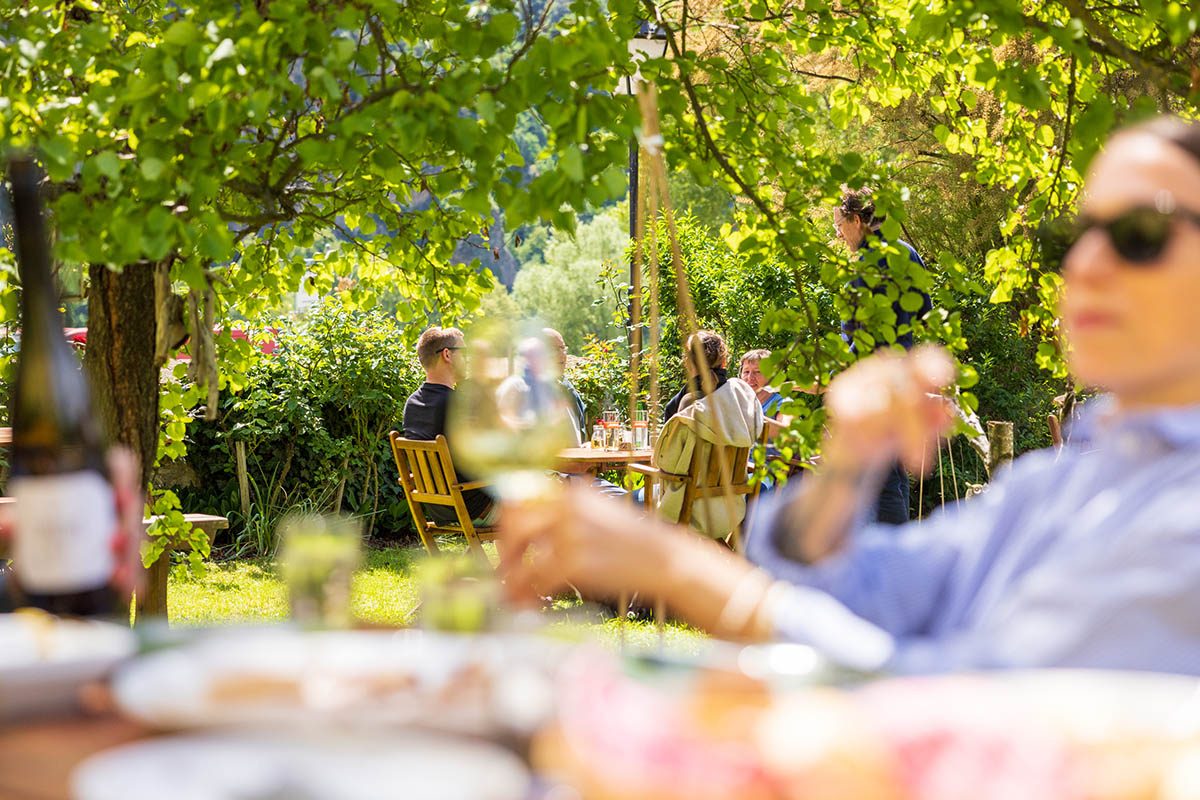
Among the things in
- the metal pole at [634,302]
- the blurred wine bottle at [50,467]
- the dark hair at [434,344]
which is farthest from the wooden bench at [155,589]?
the dark hair at [434,344]

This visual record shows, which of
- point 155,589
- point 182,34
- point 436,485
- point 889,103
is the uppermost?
point 889,103

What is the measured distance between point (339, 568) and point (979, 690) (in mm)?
570

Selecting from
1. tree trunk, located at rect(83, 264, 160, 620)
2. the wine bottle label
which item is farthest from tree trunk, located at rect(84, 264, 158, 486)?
the wine bottle label

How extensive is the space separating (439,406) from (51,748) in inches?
201

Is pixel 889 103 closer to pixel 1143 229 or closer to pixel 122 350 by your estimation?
pixel 122 350

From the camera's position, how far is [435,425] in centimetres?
593

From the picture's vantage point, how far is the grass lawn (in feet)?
17.6

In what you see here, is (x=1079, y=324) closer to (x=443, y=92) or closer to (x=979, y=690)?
(x=979, y=690)

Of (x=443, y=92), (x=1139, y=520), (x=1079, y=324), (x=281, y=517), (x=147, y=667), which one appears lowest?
(x=281, y=517)

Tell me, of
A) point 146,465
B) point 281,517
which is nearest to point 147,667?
point 146,465

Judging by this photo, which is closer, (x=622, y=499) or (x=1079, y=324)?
(x=1079, y=324)

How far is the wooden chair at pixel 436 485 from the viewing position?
18.1 ft

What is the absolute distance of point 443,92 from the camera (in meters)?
1.98

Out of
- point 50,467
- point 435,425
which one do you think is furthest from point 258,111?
point 435,425
